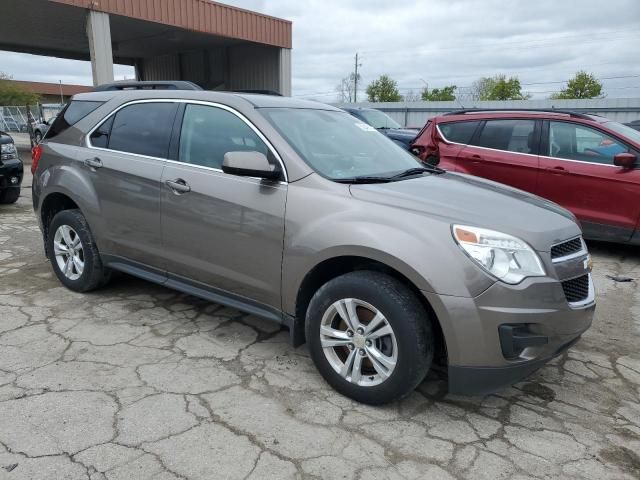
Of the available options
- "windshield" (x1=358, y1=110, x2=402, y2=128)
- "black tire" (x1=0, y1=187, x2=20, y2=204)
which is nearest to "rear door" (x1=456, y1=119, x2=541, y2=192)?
"windshield" (x1=358, y1=110, x2=402, y2=128)

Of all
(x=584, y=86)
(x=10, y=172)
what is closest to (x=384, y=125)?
Answer: (x=10, y=172)

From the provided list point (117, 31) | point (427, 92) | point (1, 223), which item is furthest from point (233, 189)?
point (427, 92)

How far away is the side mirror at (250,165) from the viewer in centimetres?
299

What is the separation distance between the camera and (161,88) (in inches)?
166

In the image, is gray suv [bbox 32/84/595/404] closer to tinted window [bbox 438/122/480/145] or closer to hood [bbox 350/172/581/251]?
hood [bbox 350/172/581/251]

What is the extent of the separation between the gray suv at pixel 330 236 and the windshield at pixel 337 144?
0.7 inches

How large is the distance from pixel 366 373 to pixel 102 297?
2.61m

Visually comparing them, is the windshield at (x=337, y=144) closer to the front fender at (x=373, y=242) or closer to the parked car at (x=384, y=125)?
the front fender at (x=373, y=242)

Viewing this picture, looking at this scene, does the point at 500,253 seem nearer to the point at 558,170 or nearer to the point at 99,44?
the point at 558,170

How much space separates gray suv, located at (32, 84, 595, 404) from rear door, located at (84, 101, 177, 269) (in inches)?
0.6

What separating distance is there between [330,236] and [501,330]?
99 centimetres

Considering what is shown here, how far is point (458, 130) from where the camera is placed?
708cm

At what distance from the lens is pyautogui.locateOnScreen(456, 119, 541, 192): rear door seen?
6367 mm

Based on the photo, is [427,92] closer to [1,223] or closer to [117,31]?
[117,31]
